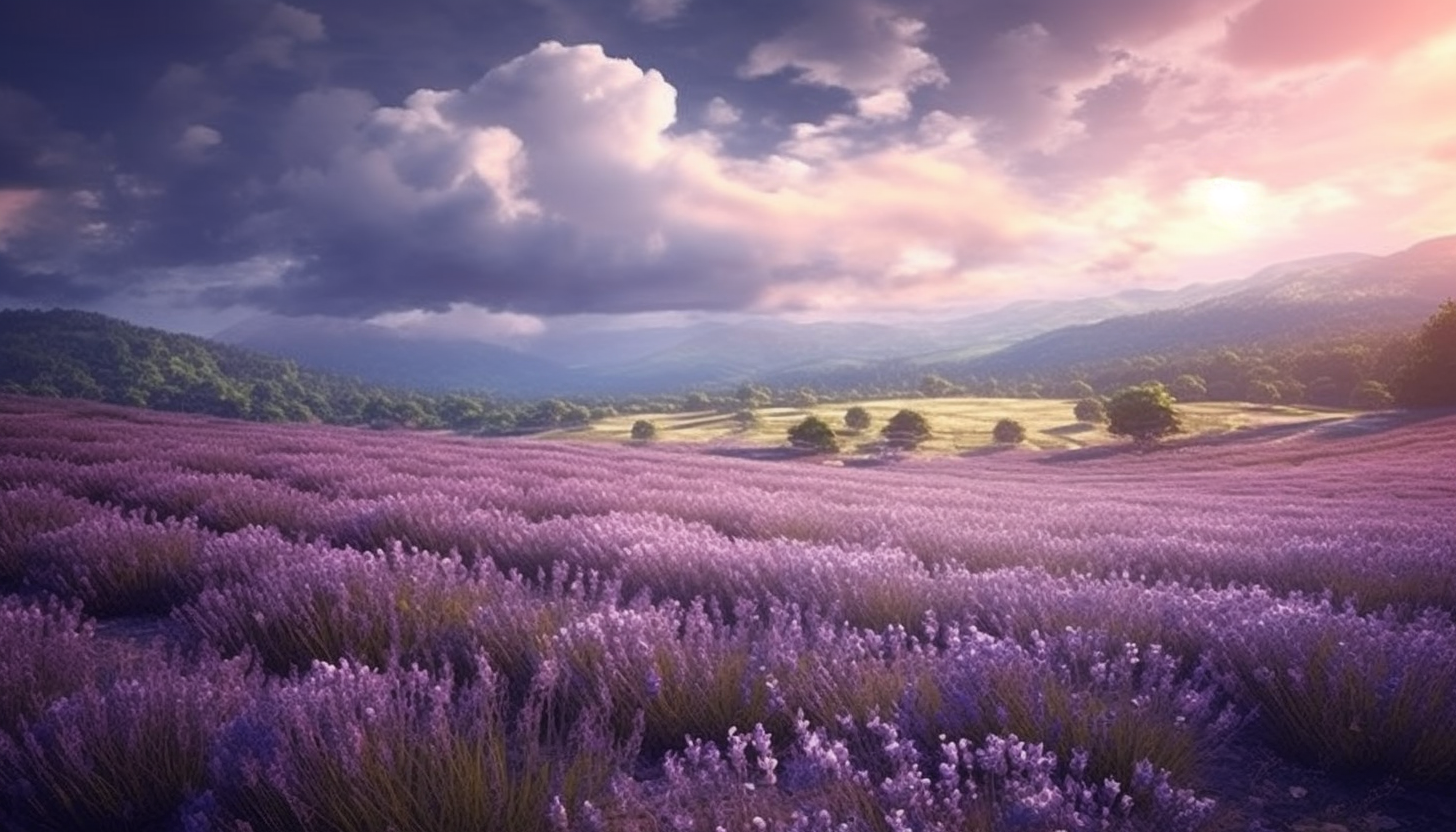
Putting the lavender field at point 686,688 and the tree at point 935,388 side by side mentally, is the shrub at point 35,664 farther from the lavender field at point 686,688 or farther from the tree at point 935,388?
the tree at point 935,388

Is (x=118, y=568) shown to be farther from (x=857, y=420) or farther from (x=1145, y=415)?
(x=857, y=420)

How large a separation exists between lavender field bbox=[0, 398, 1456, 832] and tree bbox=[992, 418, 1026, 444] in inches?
2437

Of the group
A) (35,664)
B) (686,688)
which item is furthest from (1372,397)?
(35,664)

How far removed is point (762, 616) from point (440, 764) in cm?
235

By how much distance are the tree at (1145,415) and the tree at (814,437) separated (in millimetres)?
22248

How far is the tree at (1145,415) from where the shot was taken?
56.8 metres

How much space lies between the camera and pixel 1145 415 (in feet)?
188

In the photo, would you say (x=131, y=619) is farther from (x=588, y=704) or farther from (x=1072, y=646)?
(x=1072, y=646)

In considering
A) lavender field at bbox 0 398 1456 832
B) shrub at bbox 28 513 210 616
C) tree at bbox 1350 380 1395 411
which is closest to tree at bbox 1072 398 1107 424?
tree at bbox 1350 380 1395 411

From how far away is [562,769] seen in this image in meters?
Answer: 1.99

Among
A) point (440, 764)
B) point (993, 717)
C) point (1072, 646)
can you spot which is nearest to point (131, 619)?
point (440, 764)

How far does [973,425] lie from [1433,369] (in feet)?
115

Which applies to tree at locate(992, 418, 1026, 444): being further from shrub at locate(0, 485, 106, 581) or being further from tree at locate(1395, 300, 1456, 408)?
shrub at locate(0, 485, 106, 581)

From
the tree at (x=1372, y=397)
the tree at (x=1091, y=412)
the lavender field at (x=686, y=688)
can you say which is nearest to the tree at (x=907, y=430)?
the tree at (x=1091, y=412)
